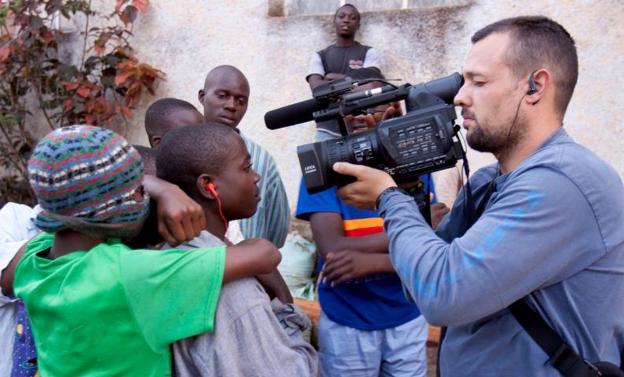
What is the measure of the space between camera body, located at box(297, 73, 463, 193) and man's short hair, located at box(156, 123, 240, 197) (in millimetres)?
231

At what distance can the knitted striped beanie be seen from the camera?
1.39m

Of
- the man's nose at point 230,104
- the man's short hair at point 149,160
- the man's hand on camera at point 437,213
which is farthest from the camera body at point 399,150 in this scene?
the man's nose at point 230,104

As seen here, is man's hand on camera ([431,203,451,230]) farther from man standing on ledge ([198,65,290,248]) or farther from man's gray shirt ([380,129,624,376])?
man's gray shirt ([380,129,624,376])

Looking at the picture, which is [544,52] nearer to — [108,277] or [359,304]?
[108,277]

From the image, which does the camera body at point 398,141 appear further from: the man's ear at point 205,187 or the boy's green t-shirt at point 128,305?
the boy's green t-shirt at point 128,305

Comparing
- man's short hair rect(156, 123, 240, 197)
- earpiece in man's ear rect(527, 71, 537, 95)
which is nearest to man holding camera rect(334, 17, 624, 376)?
earpiece in man's ear rect(527, 71, 537, 95)

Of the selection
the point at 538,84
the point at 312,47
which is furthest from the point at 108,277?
the point at 312,47

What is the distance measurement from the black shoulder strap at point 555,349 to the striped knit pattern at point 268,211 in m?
1.41

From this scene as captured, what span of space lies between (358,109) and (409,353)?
1.37 metres

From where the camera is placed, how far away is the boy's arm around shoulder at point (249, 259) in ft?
4.75

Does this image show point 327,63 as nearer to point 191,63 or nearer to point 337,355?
point 191,63

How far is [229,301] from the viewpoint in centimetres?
146

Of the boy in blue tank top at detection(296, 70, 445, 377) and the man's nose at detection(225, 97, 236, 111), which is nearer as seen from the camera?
the boy in blue tank top at detection(296, 70, 445, 377)

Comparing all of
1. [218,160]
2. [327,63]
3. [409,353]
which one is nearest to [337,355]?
[409,353]
